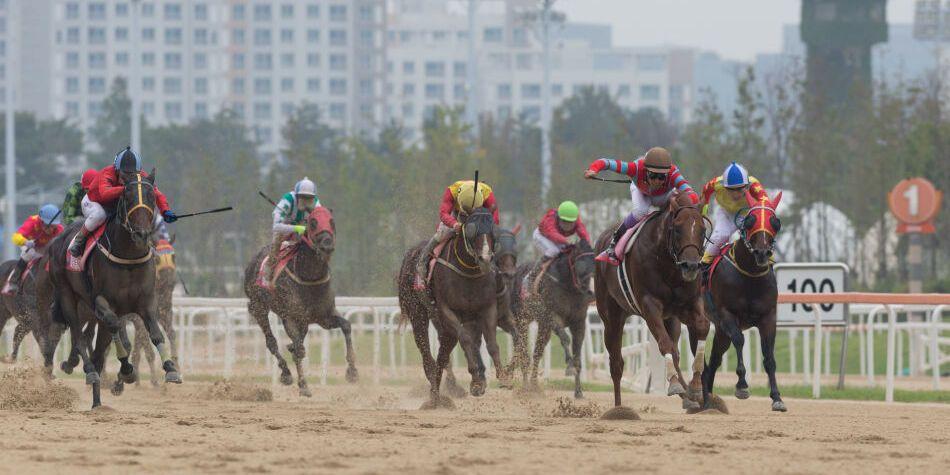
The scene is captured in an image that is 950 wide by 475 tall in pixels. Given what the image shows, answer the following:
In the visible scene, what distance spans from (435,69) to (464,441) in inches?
5136

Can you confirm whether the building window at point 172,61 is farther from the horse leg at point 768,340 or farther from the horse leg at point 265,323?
the horse leg at point 768,340

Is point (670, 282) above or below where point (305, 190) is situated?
below

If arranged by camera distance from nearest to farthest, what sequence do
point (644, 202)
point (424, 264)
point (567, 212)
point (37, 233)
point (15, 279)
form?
1. point (644, 202)
2. point (424, 264)
3. point (37, 233)
4. point (567, 212)
5. point (15, 279)

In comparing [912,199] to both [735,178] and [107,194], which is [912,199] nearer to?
[735,178]

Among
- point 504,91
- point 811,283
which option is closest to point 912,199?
point 811,283

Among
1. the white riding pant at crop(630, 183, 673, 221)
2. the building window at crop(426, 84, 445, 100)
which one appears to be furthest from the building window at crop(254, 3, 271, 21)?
the white riding pant at crop(630, 183, 673, 221)

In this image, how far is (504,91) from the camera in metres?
138

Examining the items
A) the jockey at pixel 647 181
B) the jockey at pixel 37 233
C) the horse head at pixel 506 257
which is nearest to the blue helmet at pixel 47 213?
the jockey at pixel 37 233

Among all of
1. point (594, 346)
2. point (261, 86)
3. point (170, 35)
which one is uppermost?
point (170, 35)

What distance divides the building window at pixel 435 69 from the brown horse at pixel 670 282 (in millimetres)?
126930

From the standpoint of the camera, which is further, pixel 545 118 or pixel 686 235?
pixel 545 118

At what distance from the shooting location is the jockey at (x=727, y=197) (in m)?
13.0

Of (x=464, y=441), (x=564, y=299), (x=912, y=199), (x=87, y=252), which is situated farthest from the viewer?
(x=912, y=199)

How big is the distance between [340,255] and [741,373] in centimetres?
2716
